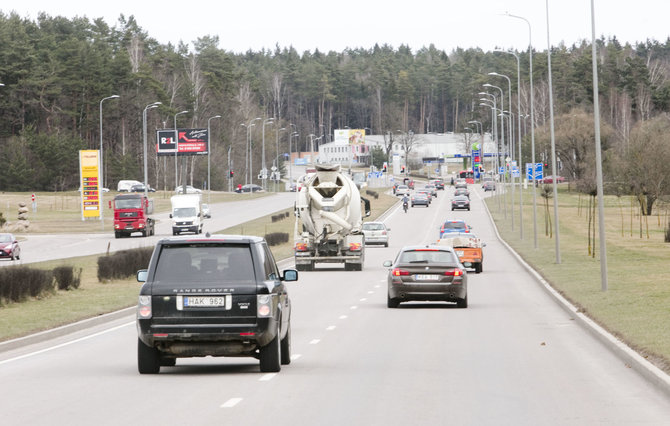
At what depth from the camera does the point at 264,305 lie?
1351 centimetres

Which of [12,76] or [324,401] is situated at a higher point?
[12,76]

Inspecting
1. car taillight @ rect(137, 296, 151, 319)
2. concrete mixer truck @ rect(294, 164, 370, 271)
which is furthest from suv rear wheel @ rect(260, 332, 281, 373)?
concrete mixer truck @ rect(294, 164, 370, 271)

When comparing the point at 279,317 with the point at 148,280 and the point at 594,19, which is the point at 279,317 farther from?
the point at 594,19

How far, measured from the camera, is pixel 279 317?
14.1 metres

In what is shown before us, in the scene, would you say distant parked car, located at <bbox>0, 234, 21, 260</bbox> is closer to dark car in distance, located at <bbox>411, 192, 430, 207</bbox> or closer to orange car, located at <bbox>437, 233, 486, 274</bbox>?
orange car, located at <bbox>437, 233, 486, 274</bbox>

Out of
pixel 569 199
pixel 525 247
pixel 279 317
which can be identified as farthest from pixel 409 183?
pixel 279 317

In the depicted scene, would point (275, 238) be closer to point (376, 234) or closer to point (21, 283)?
point (376, 234)

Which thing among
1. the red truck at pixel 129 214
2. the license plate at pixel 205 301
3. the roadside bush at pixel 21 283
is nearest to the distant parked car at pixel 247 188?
the red truck at pixel 129 214

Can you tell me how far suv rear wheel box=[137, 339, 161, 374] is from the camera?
45.9ft

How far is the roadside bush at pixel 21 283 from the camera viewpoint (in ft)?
88.3

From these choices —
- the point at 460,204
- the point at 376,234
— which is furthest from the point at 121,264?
the point at 460,204

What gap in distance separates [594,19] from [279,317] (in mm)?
16731

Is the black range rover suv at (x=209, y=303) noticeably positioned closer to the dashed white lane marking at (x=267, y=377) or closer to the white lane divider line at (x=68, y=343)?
the dashed white lane marking at (x=267, y=377)

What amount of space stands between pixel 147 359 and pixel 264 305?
175cm
